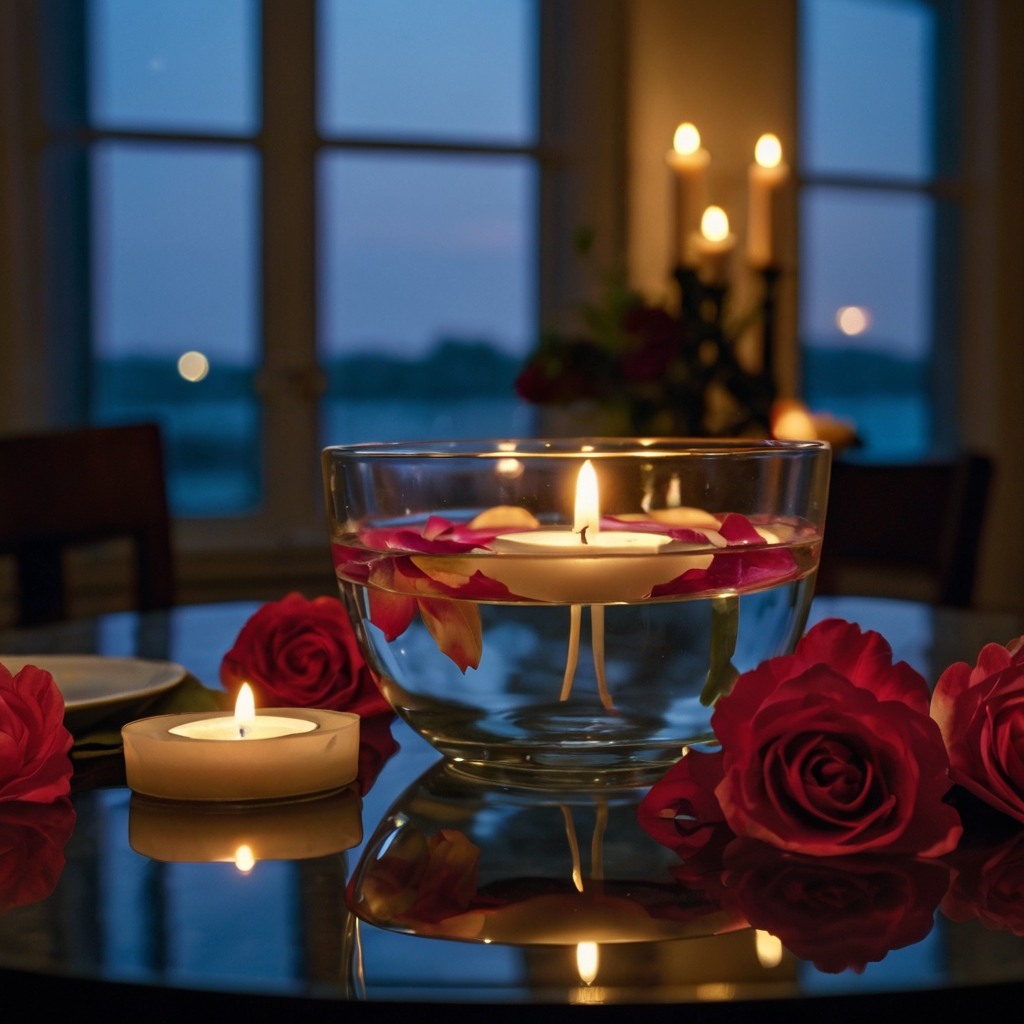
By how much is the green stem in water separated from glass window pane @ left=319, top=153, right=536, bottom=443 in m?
2.29

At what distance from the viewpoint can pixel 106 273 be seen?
8.70ft

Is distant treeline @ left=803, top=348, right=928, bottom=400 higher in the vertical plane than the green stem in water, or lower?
higher

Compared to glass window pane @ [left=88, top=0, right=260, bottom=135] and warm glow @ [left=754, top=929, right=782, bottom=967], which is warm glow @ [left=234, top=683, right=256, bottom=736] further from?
glass window pane @ [left=88, top=0, right=260, bottom=135]

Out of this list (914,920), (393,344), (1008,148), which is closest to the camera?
(914,920)

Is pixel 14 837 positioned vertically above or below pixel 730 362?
below

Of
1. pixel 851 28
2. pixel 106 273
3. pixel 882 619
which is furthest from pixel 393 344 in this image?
pixel 882 619

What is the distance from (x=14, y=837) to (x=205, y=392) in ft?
7.80

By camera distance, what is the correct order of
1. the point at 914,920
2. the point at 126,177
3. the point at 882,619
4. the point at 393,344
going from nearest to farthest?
the point at 914,920
the point at 882,619
the point at 126,177
the point at 393,344

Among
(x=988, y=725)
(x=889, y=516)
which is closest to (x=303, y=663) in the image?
(x=988, y=725)

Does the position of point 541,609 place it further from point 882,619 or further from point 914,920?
point 882,619

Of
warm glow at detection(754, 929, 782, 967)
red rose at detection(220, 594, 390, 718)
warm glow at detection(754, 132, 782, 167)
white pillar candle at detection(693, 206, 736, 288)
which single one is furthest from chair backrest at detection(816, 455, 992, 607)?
warm glow at detection(754, 929, 782, 967)

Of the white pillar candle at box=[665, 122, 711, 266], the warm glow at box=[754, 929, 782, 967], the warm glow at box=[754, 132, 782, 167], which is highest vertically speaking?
A: the warm glow at box=[754, 132, 782, 167]

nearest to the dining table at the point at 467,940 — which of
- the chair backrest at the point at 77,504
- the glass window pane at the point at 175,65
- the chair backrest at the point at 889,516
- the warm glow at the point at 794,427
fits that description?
the chair backrest at the point at 77,504

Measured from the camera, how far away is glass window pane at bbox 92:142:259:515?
2648mm
